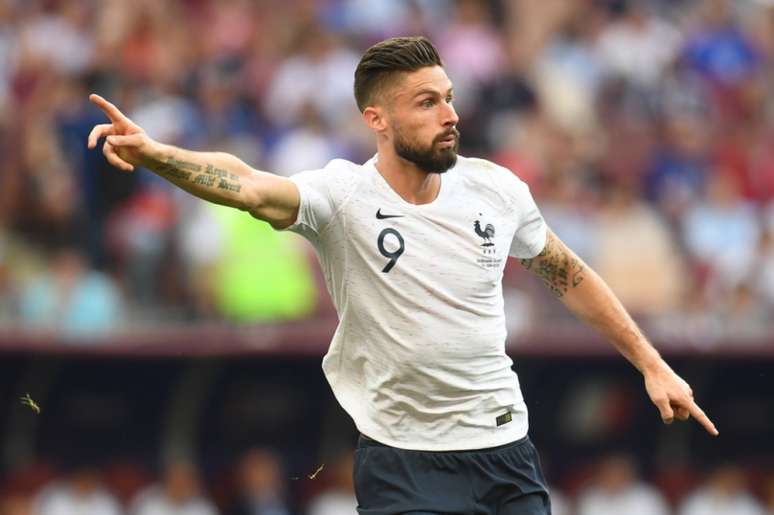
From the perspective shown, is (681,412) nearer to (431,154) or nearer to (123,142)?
(431,154)

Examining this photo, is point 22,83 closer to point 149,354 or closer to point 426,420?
point 149,354

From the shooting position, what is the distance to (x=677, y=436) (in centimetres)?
1349

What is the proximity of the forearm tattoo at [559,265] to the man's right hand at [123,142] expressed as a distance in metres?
1.69

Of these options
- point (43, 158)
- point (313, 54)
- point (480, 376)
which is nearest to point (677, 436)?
point (313, 54)

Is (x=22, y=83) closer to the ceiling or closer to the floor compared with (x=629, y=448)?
closer to the ceiling

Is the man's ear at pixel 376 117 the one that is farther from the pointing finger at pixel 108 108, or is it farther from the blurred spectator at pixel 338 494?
the blurred spectator at pixel 338 494

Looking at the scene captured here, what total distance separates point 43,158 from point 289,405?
2.60 meters

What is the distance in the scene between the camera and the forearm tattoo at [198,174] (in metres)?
5.46

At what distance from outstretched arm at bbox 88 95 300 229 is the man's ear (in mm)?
494

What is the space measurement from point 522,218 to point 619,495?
7.13m

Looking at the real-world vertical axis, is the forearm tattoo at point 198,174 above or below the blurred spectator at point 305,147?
above

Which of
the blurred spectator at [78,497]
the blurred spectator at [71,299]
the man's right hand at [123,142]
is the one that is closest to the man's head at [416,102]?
the man's right hand at [123,142]

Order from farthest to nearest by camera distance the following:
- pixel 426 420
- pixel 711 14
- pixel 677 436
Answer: pixel 711 14
pixel 677 436
pixel 426 420

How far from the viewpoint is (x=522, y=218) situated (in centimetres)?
622
